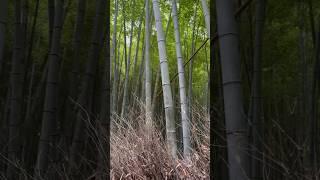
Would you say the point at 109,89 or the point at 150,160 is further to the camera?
the point at 150,160

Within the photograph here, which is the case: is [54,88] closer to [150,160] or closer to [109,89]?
[109,89]

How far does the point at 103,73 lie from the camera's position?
1.49 metres

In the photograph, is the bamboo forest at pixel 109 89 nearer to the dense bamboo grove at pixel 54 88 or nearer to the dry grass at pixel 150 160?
the dense bamboo grove at pixel 54 88

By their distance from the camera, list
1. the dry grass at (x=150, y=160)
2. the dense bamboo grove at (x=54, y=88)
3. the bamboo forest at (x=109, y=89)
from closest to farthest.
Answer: the bamboo forest at (x=109, y=89) < the dense bamboo grove at (x=54, y=88) < the dry grass at (x=150, y=160)

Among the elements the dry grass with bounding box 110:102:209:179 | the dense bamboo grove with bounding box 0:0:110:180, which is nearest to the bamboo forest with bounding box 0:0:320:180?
the dense bamboo grove with bounding box 0:0:110:180

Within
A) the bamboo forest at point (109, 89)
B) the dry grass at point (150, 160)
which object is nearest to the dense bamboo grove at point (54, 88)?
the bamboo forest at point (109, 89)

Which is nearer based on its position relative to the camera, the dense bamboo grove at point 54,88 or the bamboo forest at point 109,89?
the bamboo forest at point 109,89

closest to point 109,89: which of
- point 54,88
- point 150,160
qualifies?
point 54,88

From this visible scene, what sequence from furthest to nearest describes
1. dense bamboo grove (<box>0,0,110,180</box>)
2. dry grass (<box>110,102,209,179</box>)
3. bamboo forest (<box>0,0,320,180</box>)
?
1. dry grass (<box>110,102,209,179</box>)
2. dense bamboo grove (<box>0,0,110,180</box>)
3. bamboo forest (<box>0,0,320,180</box>)

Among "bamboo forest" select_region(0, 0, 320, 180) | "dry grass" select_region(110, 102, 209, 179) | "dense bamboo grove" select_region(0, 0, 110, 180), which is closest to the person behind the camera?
"bamboo forest" select_region(0, 0, 320, 180)

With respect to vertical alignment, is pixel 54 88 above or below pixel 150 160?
above

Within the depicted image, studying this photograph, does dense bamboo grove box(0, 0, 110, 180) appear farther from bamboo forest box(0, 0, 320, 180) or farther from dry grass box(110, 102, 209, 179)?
dry grass box(110, 102, 209, 179)

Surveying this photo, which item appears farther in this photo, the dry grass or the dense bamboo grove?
the dry grass

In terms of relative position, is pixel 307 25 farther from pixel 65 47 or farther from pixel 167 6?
pixel 167 6
